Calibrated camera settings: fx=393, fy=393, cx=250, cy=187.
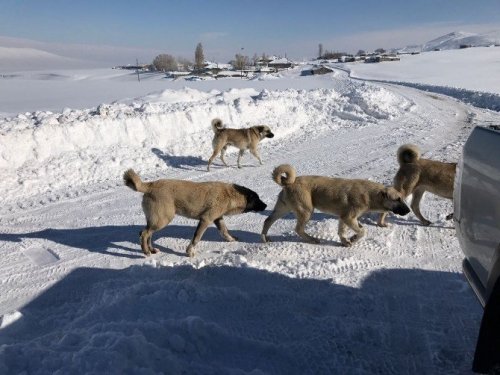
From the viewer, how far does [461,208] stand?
314 centimetres

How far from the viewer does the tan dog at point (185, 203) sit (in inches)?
250

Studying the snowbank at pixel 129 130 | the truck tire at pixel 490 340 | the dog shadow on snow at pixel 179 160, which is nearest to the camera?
the truck tire at pixel 490 340

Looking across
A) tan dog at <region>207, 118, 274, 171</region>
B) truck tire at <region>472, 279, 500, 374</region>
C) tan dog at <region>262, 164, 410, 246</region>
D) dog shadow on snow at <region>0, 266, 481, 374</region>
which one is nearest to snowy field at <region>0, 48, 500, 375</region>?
dog shadow on snow at <region>0, 266, 481, 374</region>

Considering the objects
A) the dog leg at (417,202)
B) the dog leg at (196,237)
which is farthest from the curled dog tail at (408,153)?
the dog leg at (196,237)

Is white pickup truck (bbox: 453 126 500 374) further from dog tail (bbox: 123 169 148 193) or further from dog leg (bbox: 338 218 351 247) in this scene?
dog tail (bbox: 123 169 148 193)

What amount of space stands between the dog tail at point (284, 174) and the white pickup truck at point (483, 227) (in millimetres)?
3190

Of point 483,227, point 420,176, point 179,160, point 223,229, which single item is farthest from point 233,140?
point 483,227

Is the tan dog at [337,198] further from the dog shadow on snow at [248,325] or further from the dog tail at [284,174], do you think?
the dog shadow on snow at [248,325]

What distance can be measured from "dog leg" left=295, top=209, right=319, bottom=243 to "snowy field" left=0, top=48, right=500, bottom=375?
0.14m

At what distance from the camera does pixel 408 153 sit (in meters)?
6.89

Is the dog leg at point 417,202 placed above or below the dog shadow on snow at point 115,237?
above

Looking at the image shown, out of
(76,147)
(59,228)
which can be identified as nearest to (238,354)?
(59,228)

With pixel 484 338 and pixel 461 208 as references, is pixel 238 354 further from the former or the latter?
pixel 461 208

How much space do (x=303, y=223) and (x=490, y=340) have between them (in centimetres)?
400
